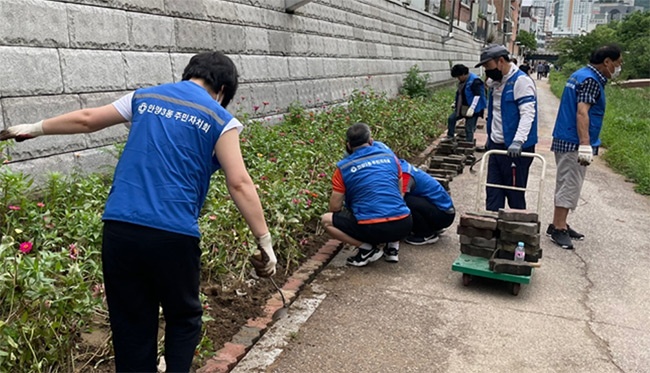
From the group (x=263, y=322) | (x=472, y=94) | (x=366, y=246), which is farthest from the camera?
(x=472, y=94)

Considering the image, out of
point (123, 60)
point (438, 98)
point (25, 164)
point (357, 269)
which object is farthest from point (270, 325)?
point (438, 98)

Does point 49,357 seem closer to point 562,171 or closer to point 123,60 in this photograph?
point 123,60

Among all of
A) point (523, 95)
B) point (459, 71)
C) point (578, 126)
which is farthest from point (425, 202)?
point (459, 71)

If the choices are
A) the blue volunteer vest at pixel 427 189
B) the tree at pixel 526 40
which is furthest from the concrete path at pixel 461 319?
the tree at pixel 526 40

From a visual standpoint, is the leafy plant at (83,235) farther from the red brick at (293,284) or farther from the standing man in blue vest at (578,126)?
the standing man in blue vest at (578,126)

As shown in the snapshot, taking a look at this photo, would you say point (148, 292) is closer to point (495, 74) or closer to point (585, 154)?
point (495, 74)

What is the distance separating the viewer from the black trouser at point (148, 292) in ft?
8.00

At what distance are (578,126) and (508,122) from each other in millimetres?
663

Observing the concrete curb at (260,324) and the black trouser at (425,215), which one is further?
the black trouser at (425,215)

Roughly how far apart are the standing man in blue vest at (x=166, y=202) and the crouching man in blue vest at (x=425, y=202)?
323cm

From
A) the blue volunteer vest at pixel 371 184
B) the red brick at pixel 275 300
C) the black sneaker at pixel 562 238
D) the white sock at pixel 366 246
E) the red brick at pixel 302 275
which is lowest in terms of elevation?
the black sneaker at pixel 562 238

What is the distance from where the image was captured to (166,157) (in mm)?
2439

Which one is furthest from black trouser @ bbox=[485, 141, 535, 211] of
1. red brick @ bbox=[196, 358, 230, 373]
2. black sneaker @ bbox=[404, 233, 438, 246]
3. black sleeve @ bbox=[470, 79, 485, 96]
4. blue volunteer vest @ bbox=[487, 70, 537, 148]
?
black sleeve @ bbox=[470, 79, 485, 96]

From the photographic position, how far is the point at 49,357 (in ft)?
9.18
